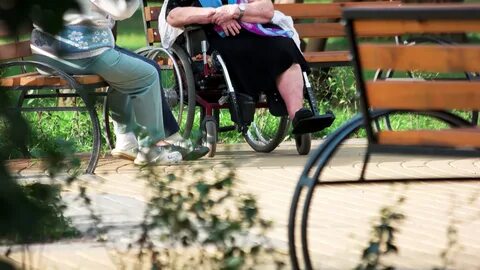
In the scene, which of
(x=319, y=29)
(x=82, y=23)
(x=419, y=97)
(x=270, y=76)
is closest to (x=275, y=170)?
(x=270, y=76)

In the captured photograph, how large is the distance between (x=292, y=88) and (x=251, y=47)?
1.24 feet

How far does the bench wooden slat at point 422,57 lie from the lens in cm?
367

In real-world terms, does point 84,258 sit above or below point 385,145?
below

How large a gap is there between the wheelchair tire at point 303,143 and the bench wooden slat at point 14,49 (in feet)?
19.5

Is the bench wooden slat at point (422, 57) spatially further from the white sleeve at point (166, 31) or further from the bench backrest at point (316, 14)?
the bench backrest at point (316, 14)

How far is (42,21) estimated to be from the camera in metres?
2.32

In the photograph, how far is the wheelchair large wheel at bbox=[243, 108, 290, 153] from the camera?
8695 mm

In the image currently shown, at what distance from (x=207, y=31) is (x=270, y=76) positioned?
1.65 ft

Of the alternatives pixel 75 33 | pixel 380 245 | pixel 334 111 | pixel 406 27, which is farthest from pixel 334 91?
pixel 75 33

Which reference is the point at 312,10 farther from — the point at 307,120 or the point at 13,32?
the point at 13,32

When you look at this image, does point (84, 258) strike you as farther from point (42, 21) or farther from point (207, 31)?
point (207, 31)

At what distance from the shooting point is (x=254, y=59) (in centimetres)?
830

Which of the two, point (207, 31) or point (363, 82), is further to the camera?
point (207, 31)

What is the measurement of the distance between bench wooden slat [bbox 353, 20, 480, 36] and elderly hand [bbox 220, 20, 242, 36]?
175 inches
